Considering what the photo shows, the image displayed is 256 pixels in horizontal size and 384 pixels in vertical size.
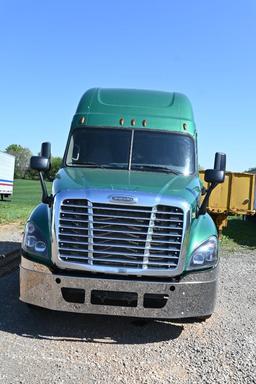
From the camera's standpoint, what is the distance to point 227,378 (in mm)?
4695

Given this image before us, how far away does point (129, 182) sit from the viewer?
5.95m

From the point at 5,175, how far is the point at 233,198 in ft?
96.1

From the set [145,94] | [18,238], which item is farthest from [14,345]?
[18,238]

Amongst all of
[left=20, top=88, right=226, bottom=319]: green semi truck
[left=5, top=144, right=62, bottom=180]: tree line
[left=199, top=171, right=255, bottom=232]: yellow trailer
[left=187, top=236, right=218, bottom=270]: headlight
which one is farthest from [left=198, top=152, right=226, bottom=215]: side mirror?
[left=5, top=144, right=62, bottom=180]: tree line

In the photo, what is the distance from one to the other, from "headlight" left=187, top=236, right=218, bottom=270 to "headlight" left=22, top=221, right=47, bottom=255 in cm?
162

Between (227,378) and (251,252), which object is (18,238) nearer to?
(251,252)

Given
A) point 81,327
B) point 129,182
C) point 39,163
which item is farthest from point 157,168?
point 81,327

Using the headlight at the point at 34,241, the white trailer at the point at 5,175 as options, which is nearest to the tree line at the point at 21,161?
the white trailer at the point at 5,175

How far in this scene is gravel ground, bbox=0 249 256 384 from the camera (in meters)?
4.64

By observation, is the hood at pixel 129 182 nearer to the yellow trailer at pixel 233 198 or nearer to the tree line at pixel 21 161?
the yellow trailer at pixel 233 198

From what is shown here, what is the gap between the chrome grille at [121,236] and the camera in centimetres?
544

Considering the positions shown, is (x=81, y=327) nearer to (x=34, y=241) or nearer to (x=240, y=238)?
(x=34, y=241)

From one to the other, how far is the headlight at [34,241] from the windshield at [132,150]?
1.63 metres

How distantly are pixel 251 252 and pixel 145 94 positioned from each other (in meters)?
7.23
